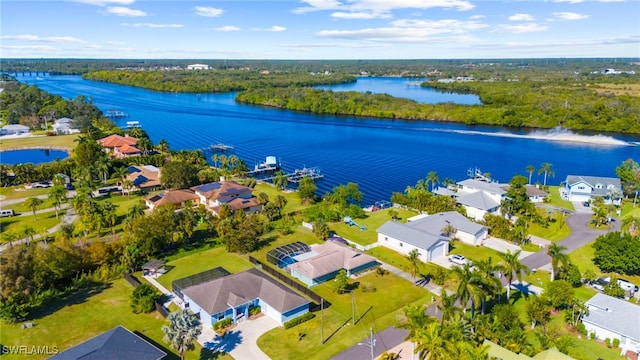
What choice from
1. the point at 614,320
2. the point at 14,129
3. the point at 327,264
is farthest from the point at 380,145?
the point at 14,129

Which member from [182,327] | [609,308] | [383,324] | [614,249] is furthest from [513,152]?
[182,327]

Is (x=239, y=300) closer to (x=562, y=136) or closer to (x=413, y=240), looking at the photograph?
(x=413, y=240)

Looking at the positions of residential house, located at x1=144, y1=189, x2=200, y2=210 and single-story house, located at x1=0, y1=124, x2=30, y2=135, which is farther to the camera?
single-story house, located at x1=0, y1=124, x2=30, y2=135

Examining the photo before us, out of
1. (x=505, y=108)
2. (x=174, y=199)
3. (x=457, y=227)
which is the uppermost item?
(x=505, y=108)

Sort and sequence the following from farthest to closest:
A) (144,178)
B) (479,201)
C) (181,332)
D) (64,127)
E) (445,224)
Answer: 1. (64,127)
2. (144,178)
3. (479,201)
4. (445,224)
5. (181,332)

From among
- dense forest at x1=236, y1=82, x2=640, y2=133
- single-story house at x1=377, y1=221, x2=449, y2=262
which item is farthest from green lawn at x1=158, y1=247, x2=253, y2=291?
dense forest at x1=236, y1=82, x2=640, y2=133

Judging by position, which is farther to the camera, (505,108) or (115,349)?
(505,108)

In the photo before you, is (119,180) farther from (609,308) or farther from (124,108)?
(124,108)

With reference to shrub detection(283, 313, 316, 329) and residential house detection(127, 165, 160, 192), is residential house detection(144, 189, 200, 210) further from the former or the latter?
shrub detection(283, 313, 316, 329)
